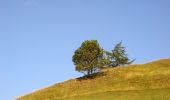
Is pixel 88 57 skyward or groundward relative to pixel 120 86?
skyward

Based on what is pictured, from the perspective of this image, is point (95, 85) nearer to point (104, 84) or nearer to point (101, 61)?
point (104, 84)

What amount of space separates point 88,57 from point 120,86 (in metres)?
20.0

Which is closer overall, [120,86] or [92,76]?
[120,86]

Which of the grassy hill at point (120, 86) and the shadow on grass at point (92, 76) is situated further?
the shadow on grass at point (92, 76)

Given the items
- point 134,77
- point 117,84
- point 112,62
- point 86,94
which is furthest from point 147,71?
point 112,62

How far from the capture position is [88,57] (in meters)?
97.1

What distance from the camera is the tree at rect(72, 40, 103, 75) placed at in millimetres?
97125

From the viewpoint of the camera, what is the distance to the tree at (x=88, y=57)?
9712 centimetres

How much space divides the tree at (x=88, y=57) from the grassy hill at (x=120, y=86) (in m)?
2.61

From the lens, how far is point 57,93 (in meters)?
83.7

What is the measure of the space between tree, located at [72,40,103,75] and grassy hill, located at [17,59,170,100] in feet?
8.55

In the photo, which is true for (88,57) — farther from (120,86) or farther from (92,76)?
(120,86)

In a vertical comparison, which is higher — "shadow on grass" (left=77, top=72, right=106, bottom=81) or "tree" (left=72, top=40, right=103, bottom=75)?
"tree" (left=72, top=40, right=103, bottom=75)

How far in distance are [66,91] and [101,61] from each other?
18.7 m
